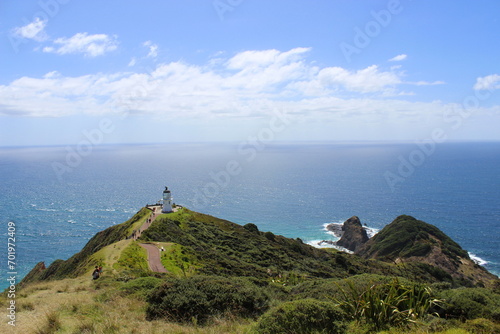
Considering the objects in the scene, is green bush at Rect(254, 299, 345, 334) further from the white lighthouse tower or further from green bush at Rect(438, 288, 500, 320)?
the white lighthouse tower

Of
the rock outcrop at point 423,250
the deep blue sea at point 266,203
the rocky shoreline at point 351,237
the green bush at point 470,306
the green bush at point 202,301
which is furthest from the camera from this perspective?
the rocky shoreline at point 351,237

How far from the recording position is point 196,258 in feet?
98.6

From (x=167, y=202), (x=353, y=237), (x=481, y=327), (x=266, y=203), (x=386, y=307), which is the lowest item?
(x=353, y=237)

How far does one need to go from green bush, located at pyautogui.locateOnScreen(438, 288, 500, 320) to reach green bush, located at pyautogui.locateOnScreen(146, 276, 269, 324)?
20.4ft

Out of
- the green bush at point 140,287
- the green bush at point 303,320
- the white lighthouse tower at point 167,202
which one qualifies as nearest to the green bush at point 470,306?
the green bush at point 303,320

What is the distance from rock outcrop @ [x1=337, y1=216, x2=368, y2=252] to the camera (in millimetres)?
63828

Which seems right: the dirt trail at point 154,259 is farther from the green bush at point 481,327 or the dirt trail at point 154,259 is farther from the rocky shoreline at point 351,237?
the rocky shoreline at point 351,237

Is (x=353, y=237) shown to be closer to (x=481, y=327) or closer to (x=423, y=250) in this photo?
(x=423, y=250)

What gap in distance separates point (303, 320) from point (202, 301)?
13.5ft

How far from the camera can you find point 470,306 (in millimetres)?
Result: 9883

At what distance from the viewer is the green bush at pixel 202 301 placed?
1033 cm

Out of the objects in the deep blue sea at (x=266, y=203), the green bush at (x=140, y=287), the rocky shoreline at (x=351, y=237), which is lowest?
the rocky shoreline at (x=351, y=237)

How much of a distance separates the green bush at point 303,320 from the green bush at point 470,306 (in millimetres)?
4023

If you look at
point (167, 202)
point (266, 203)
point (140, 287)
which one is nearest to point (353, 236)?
point (266, 203)
